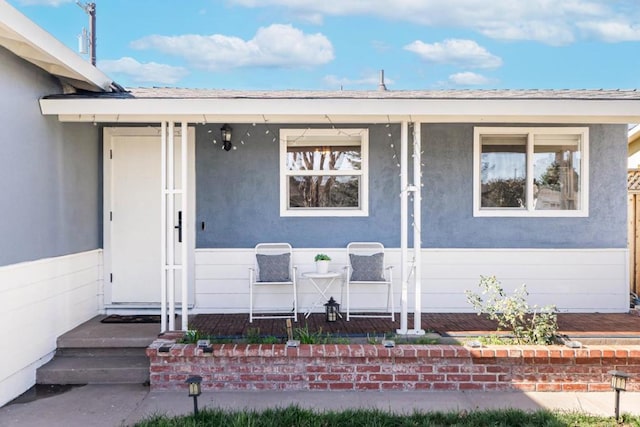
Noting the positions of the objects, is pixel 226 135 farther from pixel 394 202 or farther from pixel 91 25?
pixel 91 25

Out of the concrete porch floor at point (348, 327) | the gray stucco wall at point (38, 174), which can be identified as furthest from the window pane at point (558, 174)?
the gray stucco wall at point (38, 174)

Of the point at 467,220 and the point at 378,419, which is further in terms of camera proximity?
the point at 467,220

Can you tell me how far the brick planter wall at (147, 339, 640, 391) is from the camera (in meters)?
4.12

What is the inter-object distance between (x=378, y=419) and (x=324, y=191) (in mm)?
3085

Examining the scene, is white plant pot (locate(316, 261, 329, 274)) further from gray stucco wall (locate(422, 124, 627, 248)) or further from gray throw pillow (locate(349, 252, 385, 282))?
gray stucco wall (locate(422, 124, 627, 248))

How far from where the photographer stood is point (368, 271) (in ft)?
18.1

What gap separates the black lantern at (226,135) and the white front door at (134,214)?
402 mm

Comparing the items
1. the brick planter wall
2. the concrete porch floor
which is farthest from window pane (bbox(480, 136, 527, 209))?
the brick planter wall

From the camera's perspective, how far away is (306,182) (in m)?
5.90

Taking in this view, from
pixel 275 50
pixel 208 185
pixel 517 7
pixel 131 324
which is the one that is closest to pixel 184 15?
pixel 275 50

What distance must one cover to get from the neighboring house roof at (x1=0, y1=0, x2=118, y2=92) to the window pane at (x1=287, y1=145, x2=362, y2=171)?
7.69 ft

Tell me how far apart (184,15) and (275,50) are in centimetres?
679

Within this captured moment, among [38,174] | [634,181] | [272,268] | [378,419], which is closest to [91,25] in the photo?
[38,174]

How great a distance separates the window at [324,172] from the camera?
5.86 meters
